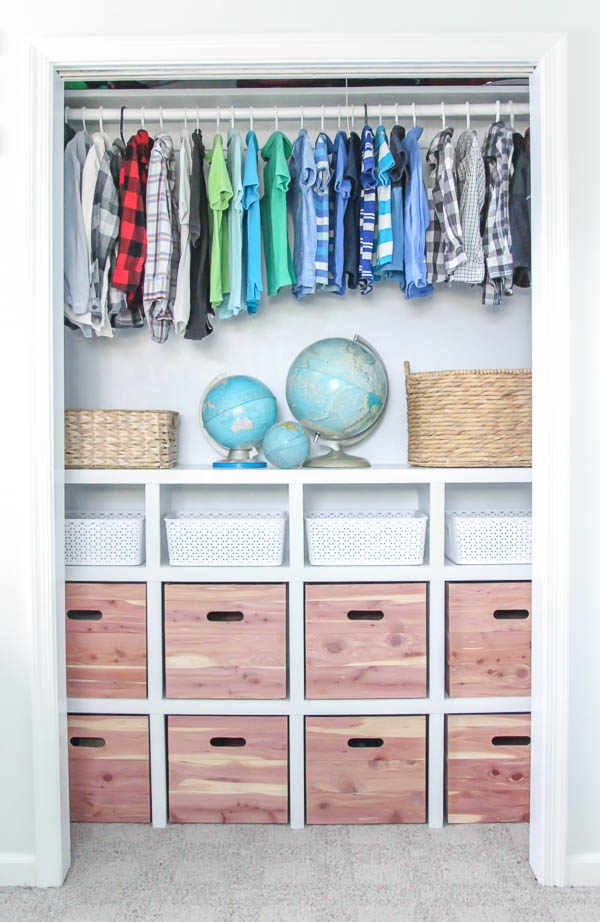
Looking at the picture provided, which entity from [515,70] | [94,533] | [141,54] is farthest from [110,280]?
[515,70]

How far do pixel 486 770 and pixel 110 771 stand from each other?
1.12 meters

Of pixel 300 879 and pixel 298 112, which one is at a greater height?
pixel 298 112

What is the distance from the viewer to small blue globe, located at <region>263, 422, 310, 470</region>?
211 cm

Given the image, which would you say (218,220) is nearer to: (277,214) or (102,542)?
(277,214)

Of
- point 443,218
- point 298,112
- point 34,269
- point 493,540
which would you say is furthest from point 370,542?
point 298,112

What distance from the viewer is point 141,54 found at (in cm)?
170

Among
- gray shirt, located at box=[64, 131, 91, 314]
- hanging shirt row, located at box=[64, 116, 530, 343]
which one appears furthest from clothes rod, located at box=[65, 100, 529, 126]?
gray shirt, located at box=[64, 131, 91, 314]

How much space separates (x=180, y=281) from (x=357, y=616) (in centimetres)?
116

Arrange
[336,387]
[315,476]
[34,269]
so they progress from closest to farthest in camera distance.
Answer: [34,269], [315,476], [336,387]

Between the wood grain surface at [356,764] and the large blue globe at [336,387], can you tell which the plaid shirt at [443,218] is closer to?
the large blue globe at [336,387]

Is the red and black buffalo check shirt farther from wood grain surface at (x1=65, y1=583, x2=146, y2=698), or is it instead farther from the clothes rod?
wood grain surface at (x1=65, y1=583, x2=146, y2=698)

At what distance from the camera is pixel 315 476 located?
2023 mm

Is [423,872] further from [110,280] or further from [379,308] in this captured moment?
[110,280]

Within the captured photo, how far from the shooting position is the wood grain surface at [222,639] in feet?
6.71
